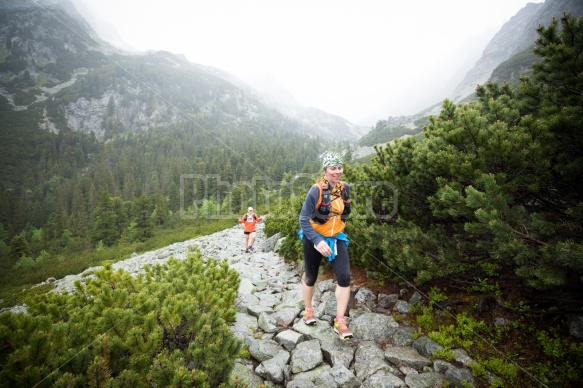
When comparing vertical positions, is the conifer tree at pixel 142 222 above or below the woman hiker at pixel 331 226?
below

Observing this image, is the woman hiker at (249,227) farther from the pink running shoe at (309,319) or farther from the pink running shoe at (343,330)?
the pink running shoe at (343,330)

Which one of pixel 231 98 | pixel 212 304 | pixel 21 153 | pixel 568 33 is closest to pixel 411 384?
pixel 212 304

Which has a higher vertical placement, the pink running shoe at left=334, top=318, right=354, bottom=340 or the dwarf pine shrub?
the dwarf pine shrub

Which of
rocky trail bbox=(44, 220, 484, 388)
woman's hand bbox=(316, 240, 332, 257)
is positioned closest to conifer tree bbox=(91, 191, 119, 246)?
rocky trail bbox=(44, 220, 484, 388)

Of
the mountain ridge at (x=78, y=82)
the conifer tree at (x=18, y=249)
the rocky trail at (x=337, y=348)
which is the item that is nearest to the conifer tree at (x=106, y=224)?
the conifer tree at (x=18, y=249)

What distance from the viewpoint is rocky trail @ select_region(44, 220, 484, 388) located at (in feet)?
10.3

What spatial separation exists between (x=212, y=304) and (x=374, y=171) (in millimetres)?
4330

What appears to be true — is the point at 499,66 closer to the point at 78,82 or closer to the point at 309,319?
the point at 309,319

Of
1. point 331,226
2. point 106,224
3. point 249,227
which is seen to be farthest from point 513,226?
point 106,224

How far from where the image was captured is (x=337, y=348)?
3783 millimetres

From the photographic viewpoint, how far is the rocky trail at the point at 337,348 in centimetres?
314

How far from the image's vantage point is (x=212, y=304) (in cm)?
396

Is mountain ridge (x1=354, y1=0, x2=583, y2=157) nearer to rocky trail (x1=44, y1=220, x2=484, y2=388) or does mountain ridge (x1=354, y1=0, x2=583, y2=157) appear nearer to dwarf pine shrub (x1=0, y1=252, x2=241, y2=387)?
rocky trail (x1=44, y1=220, x2=484, y2=388)

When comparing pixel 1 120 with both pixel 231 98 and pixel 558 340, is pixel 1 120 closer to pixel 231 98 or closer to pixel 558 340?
pixel 231 98
